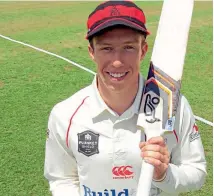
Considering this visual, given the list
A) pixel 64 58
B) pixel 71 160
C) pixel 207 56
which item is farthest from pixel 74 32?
pixel 71 160

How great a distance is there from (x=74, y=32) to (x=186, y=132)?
38.6ft

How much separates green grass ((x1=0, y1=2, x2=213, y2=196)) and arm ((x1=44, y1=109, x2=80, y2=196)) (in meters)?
2.21

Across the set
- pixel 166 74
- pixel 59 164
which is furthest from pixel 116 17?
pixel 59 164

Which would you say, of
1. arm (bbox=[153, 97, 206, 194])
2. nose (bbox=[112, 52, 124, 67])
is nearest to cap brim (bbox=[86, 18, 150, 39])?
nose (bbox=[112, 52, 124, 67])

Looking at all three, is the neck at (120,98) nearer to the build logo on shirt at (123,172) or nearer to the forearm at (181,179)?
the build logo on shirt at (123,172)

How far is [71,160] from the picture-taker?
2555mm

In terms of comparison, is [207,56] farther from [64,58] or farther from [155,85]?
[155,85]

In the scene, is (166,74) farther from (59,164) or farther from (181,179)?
(59,164)

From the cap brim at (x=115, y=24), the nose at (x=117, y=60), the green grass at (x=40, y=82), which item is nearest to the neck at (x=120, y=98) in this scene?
the nose at (x=117, y=60)

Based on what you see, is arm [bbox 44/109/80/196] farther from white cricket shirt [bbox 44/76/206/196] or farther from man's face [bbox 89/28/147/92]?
man's face [bbox 89/28/147/92]

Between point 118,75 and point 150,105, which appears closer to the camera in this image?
point 118,75

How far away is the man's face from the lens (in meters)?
2.18

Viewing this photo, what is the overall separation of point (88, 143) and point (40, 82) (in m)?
6.36

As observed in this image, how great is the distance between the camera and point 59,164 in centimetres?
257
